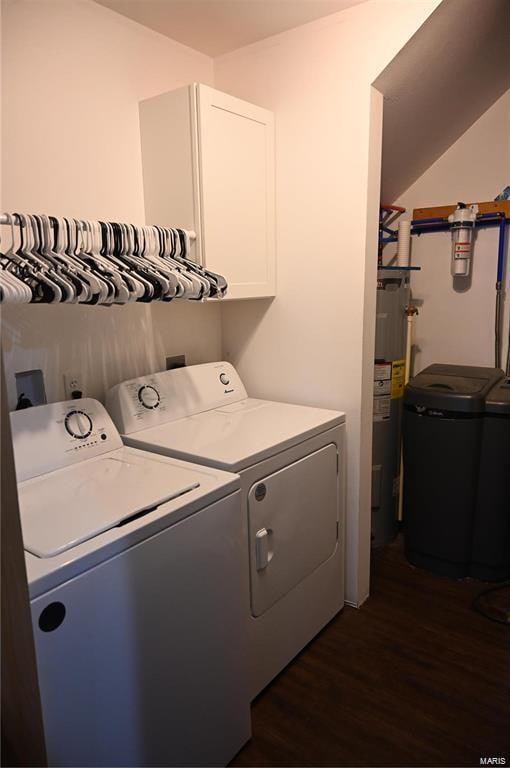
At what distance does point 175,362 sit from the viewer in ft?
7.69

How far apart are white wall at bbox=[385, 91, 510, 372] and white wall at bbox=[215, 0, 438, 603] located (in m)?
1.24

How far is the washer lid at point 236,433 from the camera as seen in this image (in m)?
1.69

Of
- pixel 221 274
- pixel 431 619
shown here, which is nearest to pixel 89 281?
pixel 221 274

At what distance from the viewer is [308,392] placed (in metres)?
2.32

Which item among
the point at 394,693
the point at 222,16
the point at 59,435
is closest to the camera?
the point at 59,435

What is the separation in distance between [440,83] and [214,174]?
1210mm

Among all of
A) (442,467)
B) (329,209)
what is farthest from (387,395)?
(329,209)

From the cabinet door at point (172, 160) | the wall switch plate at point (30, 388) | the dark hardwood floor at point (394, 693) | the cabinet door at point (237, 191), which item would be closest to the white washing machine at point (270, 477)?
the dark hardwood floor at point (394, 693)

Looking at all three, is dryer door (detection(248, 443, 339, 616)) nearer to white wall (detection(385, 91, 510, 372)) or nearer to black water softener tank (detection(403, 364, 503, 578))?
black water softener tank (detection(403, 364, 503, 578))

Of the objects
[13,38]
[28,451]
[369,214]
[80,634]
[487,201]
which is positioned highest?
[13,38]

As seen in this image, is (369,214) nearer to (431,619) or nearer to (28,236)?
(28,236)

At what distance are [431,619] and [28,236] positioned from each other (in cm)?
216

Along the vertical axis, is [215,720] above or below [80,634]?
below

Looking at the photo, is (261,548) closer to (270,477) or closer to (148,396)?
(270,477)
